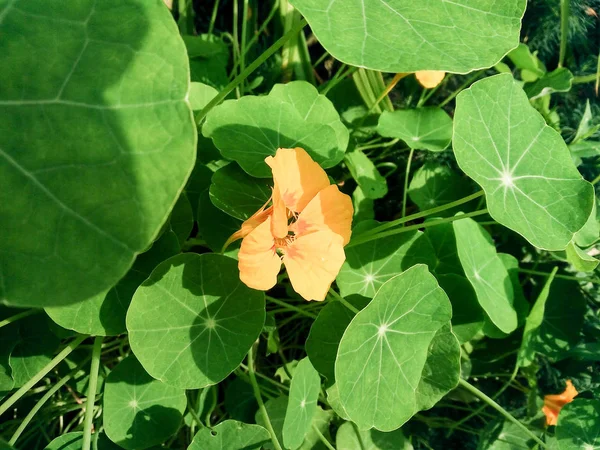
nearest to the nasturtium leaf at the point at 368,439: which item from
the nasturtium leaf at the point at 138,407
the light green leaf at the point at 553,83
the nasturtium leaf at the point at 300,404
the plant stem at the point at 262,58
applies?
the nasturtium leaf at the point at 300,404

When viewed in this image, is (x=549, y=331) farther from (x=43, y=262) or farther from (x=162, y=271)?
(x=43, y=262)

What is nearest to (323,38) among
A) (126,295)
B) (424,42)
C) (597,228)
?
(424,42)

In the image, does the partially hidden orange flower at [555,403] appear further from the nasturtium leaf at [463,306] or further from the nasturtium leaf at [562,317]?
the nasturtium leaf at [463,306]

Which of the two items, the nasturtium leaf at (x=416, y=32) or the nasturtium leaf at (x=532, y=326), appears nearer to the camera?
the nasturtium leaf at (x=416, y=32)

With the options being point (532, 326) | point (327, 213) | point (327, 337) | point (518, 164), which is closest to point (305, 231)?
point (327, 213)

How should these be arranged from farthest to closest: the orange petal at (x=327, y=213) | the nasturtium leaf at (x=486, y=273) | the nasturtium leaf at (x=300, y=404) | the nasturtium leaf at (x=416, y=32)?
the nasturtium leaf at (x=486, y=273)
the nasturtium leaf at (x=300, y=404)
the orange petal at (x=327, y=213)
the nasturtium leaf at (x=416, y=32)

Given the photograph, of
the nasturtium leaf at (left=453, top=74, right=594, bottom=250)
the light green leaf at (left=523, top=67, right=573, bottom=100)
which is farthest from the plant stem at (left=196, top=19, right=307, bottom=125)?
the light green leaf at (left=523, top=67, right=573, bottom=100)

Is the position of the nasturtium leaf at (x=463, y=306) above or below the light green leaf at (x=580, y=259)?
below
